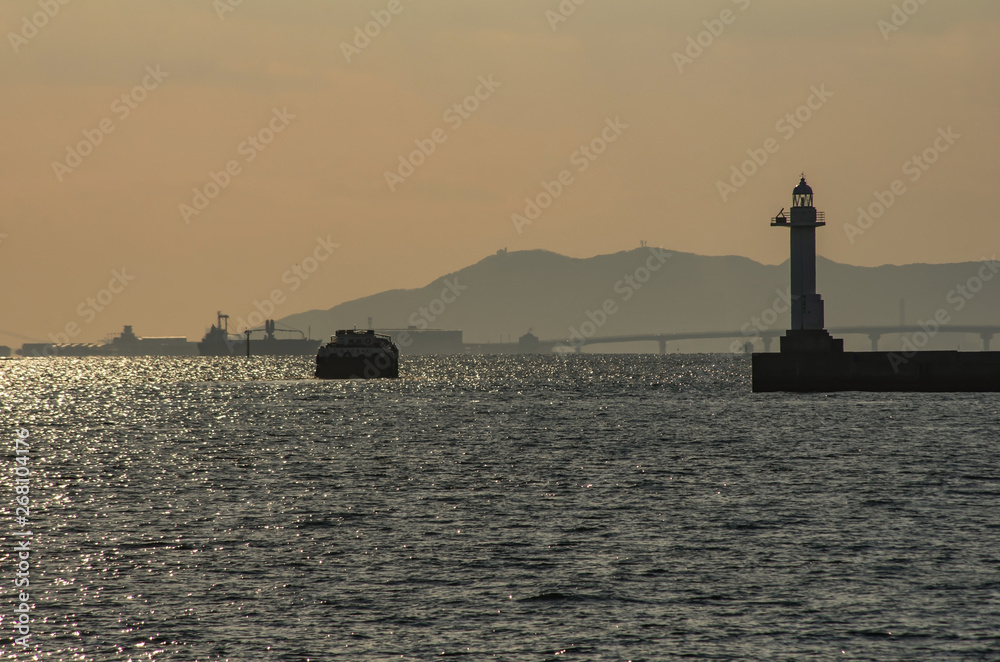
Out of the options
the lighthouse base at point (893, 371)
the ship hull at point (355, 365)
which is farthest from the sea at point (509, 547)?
the ship hull at point (355, 365)

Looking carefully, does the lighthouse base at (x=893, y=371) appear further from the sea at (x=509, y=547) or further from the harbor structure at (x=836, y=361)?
the sea at (x=509, y=547)

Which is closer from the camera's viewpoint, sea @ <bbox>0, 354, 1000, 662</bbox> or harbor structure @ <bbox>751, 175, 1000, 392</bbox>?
sea @ <bbox>0, 354, 1000, 662</bbox>

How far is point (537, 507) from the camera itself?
106 ft

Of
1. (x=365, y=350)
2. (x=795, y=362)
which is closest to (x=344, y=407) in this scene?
(x=795, y=362)

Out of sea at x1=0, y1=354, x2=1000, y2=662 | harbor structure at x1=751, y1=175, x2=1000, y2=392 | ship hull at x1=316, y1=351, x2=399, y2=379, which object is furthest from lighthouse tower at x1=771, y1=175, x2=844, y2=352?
ship hull at x1=316, y1=351, x2=399, y2=379

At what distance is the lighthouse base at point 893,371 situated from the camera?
82500 millimetres

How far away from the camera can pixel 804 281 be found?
82938 millimetres

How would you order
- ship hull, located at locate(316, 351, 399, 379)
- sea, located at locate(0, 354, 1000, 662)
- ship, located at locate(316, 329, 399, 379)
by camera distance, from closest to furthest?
1. sea, located at locate(0, 354, 1000, 662)
2. ship hull, located at locate(316, 351, 399, 379)
3. ship, located at locate(316, 329, 399, 379)

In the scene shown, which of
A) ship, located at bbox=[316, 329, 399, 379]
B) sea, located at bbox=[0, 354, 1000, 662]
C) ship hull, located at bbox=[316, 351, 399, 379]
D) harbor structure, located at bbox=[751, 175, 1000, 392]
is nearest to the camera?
sea, located at bbox=[0, 354, 1000, 662]

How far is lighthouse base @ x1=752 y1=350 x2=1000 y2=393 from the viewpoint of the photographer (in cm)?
8250

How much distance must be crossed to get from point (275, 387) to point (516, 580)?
10752 centimetres

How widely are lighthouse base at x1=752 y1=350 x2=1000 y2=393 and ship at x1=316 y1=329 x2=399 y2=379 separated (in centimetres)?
6728

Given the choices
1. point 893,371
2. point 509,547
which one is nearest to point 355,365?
point 893,371

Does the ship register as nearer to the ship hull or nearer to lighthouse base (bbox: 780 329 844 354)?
the ship hull
